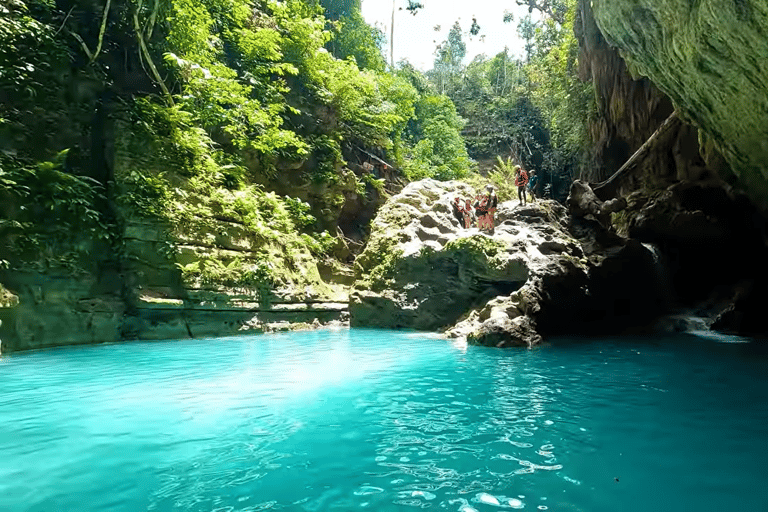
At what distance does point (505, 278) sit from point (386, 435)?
763 cm

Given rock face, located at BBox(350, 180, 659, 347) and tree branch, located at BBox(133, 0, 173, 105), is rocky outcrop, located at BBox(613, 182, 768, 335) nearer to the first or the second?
rock face, located at BBox(350, 180, 659, 347)

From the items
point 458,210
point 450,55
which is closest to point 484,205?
point 458,210

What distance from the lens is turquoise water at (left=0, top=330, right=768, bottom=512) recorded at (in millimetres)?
2732

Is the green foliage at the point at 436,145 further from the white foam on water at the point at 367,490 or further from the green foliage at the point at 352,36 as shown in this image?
the white foam on water at the point at 367,490

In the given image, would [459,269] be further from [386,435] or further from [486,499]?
[486,499]

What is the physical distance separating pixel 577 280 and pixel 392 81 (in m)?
14.7

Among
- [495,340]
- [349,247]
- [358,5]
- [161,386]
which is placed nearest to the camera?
[161,386]

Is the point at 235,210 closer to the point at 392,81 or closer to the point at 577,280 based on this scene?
the point at 577,280

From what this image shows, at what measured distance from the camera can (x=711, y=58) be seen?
6016 mm

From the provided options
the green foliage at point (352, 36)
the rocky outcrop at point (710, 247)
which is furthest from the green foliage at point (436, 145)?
the rocky outcrop at point (710, 247)

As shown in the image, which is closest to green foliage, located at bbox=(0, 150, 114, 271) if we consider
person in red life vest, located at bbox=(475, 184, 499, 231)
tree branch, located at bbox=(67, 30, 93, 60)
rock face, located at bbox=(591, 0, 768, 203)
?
tree branch, located at bbox=(67, 30, 93, 60)

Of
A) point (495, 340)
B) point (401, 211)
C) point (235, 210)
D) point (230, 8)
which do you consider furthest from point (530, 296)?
point (230, 8)

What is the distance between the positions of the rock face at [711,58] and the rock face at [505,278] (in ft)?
12.1

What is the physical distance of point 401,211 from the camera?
574 inches
